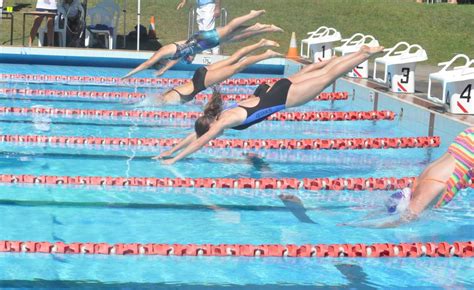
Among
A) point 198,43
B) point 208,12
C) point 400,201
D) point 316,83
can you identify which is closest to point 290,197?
point 316,83

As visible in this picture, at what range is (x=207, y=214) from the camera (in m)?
7.35

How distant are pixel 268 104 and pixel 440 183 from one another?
2641mm

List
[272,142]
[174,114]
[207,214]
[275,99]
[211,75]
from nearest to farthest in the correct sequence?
[207,214] → [275,99] → [272,142] → [211,75] → [174,114]

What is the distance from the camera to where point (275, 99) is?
27.0ft

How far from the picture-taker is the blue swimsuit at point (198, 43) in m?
11.1

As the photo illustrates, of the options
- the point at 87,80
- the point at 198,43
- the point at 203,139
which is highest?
the point at 198,43

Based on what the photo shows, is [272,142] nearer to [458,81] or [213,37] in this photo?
[213,37]

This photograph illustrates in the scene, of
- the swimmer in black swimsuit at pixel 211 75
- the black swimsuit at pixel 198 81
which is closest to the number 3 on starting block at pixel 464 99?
the swimmer in black swimsuit at pixel 211 75

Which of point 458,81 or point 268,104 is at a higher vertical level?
point 458,81

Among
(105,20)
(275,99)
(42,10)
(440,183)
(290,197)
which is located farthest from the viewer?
(105,20)

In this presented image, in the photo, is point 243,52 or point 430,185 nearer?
point 430,185

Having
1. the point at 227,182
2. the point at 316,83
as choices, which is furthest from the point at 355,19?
the point at 227,182

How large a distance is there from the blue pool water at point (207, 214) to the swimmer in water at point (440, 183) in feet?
1.51

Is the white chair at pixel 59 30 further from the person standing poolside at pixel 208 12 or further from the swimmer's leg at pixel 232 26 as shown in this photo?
the swimmer's leg at pixel 232 26
